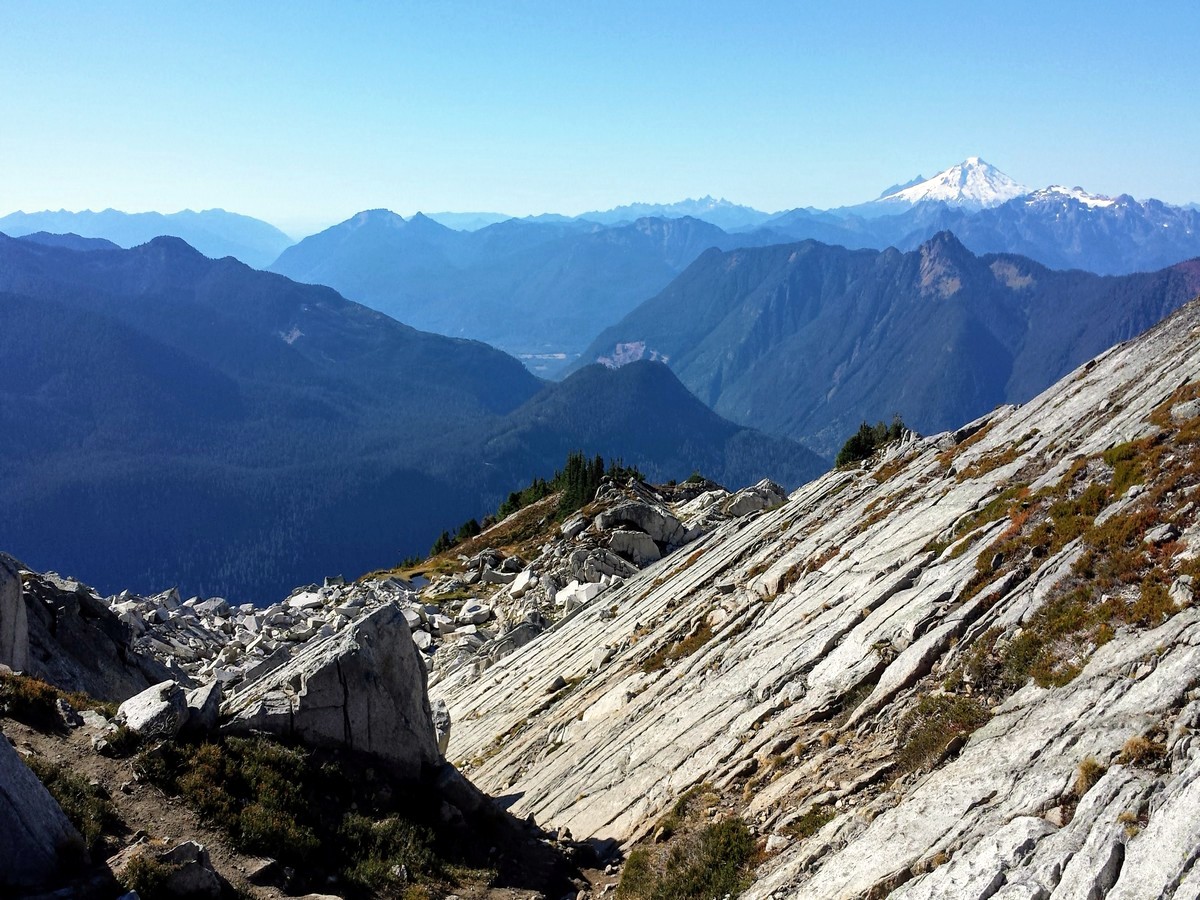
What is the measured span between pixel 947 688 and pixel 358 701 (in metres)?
14.6

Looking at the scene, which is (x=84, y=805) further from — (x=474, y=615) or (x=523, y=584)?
(x=523, y=584)

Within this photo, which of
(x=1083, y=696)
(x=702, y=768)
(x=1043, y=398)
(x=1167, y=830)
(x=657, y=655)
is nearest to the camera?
(x=1167, y=830)

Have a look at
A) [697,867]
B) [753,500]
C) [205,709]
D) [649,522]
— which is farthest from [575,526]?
[697,867]

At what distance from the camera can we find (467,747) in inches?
1415

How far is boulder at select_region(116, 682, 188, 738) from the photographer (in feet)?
60.8

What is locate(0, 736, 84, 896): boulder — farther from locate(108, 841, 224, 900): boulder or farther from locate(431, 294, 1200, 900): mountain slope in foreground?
locate(431, 294, 1200, 900): mountain slope in foreground

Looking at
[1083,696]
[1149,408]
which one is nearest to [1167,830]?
[1083,696]

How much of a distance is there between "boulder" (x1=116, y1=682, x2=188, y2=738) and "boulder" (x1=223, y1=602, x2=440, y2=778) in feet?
4.41

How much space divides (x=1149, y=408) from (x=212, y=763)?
1199 inches

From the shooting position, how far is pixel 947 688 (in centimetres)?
1878

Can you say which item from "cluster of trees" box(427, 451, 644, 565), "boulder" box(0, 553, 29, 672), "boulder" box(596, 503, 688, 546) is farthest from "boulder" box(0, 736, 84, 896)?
"cluster of trees" box(427, 451, 644, 565)

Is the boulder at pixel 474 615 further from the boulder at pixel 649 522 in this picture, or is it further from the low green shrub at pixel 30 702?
the low green shrub at pixel 30 702

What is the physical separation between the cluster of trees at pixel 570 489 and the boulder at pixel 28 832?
67780 millimetres

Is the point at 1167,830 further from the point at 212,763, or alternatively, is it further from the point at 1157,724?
the point at 212,763
